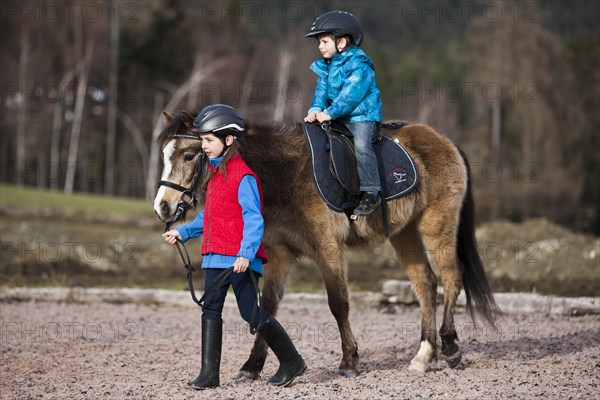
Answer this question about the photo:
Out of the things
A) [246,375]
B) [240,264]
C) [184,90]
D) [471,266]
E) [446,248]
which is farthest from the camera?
[184,90]

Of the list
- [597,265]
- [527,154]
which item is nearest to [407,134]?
[597,265]

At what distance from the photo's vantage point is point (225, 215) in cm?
561

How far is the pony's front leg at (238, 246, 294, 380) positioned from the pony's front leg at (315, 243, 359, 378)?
0.36m

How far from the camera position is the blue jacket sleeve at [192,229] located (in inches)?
Answer: 225

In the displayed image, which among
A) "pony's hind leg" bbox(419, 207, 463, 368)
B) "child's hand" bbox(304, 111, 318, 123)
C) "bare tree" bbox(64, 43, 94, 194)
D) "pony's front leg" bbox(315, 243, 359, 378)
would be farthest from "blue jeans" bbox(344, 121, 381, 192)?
"bare tree" bbox(64, 43, 94, 194)

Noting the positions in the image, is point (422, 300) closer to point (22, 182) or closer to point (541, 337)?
point (541, 337)

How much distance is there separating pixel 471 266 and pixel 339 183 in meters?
A: 1.92

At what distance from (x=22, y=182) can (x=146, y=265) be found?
1052 inches

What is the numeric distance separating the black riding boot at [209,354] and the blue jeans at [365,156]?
175 centimetres

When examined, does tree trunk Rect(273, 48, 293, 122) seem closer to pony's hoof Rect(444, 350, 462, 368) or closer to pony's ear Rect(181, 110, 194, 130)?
pony's hoof Rect(444, 350, 462, 368)

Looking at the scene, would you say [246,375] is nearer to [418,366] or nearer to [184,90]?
[418,366]

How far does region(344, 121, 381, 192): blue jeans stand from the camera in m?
6.46

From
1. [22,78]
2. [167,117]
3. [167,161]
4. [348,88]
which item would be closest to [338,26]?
[348,88]

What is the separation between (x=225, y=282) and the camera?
558 cm
